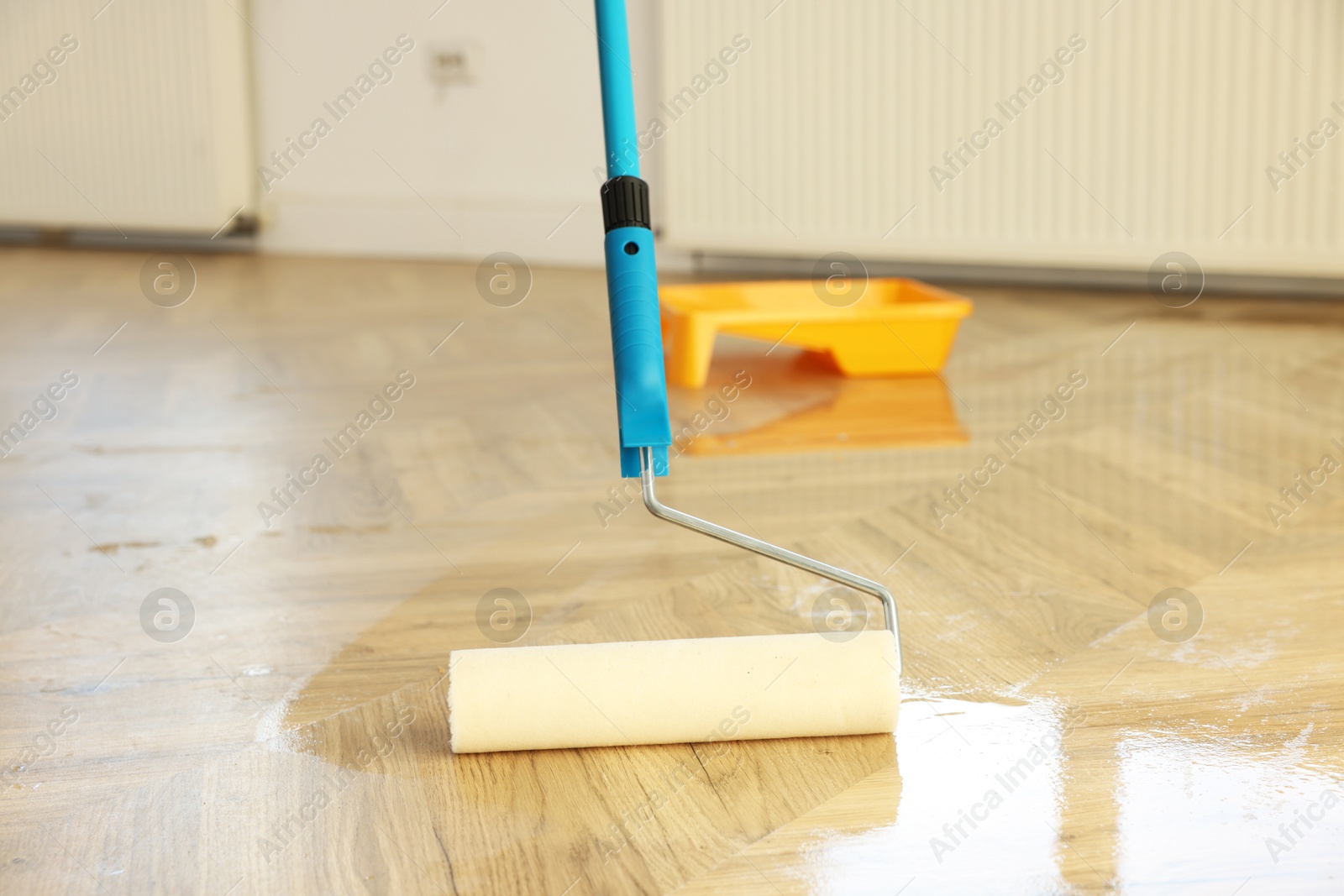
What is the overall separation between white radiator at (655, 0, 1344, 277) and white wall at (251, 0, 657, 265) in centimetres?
28

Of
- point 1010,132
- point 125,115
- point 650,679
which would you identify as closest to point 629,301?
point 650,679

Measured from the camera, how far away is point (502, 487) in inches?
56.2

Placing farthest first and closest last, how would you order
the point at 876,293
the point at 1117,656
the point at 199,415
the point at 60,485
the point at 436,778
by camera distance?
the point at 876,293
the point at 199,415
the point at 60,485
the point at 1117,656
the point at 436,778

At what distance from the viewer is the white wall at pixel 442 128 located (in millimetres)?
3213

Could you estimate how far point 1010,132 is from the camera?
8.97ft

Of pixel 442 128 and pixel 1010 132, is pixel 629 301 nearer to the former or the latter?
pixel 1010 132

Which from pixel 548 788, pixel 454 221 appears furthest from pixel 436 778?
pixel 454 221

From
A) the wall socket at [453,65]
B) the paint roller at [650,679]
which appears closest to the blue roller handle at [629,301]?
the paint roller at [650,679]

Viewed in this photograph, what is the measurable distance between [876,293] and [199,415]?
1.15 meters

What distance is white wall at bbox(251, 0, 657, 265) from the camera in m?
3.21

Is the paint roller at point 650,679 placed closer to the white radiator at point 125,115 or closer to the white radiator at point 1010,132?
the white radiator at point 1010,132

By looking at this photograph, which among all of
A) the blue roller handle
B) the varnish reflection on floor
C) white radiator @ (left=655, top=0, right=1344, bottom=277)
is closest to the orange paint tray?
the varnish reflection on floor

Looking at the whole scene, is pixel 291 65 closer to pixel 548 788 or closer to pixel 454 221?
pixel 454 221

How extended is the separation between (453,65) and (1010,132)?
1446mm
